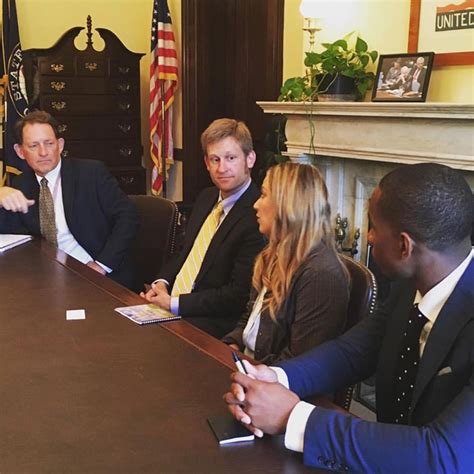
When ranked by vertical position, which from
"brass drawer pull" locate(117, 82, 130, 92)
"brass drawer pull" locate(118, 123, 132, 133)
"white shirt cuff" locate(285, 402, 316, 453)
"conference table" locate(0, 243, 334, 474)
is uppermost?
"brass drawer pull" locate(117, 82, 130, 92)

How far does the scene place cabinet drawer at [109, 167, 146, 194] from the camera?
5669 millimetres

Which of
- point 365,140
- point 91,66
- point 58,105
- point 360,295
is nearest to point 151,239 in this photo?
point 365,140

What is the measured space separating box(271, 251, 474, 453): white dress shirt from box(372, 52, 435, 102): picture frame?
81.4 inches

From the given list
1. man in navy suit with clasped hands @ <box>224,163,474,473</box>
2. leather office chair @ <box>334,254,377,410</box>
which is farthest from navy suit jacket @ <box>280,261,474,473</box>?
leather office chair @ <box>334,254,377,410</box>

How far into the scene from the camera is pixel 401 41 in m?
3.43

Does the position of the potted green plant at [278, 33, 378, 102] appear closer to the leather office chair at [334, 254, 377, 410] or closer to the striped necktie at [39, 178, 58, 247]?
the striped necktie at [39, 178, 58, 247]

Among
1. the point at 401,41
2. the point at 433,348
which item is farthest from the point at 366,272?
the point at 401,41

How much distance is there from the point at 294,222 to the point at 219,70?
4.13m

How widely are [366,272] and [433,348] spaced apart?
593mm

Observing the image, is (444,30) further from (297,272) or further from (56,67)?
(56,67)

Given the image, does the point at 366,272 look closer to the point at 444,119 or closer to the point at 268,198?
the point at 268,198

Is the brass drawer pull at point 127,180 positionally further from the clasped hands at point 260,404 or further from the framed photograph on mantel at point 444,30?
the clasped hands at point 260,404

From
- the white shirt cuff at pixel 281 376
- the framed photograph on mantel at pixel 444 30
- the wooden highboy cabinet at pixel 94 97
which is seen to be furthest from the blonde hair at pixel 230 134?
the wooden highboy cabinet at pixel 94 97

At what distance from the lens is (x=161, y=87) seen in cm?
579
